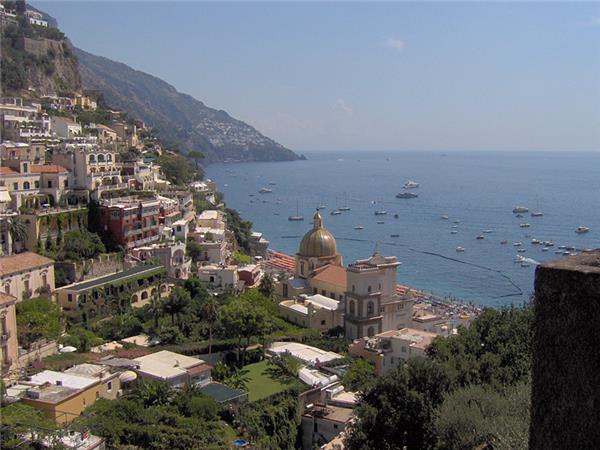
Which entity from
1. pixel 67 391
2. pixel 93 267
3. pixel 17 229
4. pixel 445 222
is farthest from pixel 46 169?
pixel 445 222

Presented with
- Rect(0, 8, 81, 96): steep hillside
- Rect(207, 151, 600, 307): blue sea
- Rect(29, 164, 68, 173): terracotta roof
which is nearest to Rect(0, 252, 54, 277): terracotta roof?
Rect(29, 164, 68, 173): terracotta roof

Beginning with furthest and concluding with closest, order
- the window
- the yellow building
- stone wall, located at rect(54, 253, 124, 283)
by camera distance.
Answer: the window
stone wall, located at rect(54, 253, 124, 283)
the yellow building

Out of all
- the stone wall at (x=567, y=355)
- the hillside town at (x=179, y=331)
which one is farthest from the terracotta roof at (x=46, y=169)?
the stone wall at (x=567, y=355)

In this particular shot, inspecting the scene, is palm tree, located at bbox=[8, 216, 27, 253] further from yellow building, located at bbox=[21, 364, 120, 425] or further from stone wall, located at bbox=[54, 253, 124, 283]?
yellow building, located at bbox=[21, 364, 120, 425]

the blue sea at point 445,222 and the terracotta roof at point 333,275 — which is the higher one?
the terracotta roof at point 333,275

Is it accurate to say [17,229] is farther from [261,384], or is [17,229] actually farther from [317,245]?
[317,245]

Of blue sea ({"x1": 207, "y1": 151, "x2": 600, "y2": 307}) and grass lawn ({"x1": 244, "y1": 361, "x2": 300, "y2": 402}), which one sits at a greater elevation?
grass lawn ({"x1": 244, "y1": 361, "x2": 300, "y2": 402})

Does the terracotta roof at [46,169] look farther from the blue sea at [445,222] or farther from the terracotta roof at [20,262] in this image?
the blue sea at [445,222]
